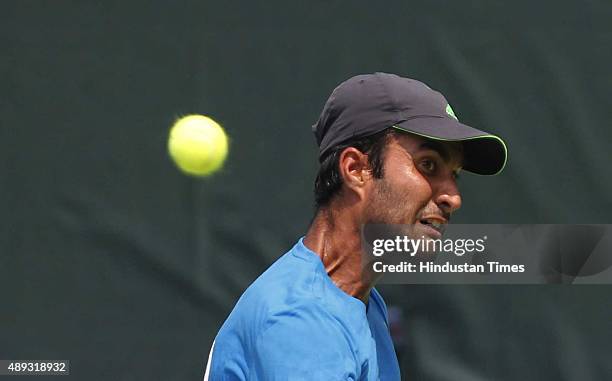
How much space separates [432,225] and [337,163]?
200mm

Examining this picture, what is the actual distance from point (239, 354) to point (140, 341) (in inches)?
51.8

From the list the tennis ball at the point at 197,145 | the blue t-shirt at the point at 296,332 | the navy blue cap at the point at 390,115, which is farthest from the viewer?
the tennis ball at the point at 197,145

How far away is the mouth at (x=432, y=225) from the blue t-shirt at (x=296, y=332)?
0.17 metres

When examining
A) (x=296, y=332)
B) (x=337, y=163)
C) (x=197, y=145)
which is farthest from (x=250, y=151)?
(x=296, y=332)

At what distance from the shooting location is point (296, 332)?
1207 mm

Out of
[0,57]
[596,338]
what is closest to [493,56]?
[596,338]

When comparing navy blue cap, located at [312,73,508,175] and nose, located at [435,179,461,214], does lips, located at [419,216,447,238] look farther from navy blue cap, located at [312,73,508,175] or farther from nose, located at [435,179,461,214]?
navy blue cap, located at [312,73,508,175]

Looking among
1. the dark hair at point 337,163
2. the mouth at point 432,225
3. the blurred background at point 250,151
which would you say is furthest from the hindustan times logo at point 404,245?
the blurred background at point 250,151

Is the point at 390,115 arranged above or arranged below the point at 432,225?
above

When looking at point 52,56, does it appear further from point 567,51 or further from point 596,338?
point 596,338

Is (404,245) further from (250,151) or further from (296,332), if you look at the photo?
(250,151)

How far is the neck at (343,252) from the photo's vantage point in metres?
1.47

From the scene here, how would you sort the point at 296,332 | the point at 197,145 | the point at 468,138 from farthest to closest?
the point at 197,145, the point at 468,138, the point at 296,332

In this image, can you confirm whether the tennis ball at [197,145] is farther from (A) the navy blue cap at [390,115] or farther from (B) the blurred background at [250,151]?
(A) the navy blue cap at [390,115]
